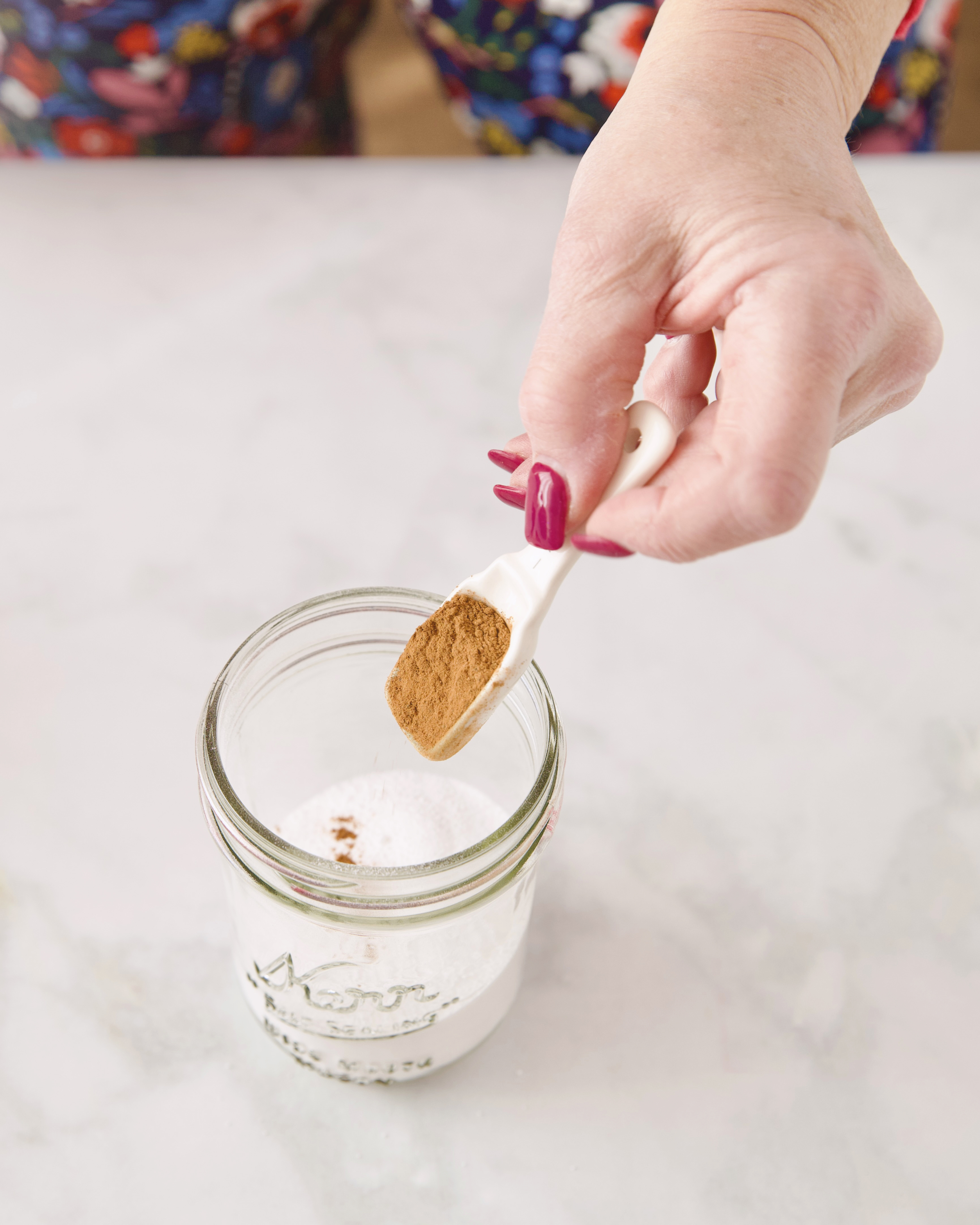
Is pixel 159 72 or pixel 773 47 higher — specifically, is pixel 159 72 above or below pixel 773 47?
below

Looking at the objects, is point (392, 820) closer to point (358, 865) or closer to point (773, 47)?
point (358, 865)

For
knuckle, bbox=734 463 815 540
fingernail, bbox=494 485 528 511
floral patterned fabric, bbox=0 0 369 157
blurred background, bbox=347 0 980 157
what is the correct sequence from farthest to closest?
blurred background, bbox=347 0 980 157 < floral patterned fabric, bbox=0 0 369 157 < fingernail, bbox=494 485 528 511 < knuckle, bbox=734 463 815 540

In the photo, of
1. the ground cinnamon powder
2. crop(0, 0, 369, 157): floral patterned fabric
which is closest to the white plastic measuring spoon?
the ground cinnamon powder

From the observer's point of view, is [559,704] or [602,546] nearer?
[602,546]

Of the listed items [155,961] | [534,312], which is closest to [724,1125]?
[155,961]

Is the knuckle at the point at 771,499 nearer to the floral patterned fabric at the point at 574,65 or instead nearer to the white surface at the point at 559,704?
the white surface at the point at 559,704

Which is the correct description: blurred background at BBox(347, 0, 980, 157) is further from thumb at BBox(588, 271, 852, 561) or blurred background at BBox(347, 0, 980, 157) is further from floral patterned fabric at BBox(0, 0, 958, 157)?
thumb at BBox(588, 271, 852, 561)

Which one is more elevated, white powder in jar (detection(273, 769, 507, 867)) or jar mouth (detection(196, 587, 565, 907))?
jar mouth (detection(196, 587, 565, 907))

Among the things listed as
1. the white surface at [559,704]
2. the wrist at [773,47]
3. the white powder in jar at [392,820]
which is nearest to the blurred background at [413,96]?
the white surface at [559,704]

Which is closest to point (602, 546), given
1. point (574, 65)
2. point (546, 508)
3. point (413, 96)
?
point (546, 508)
